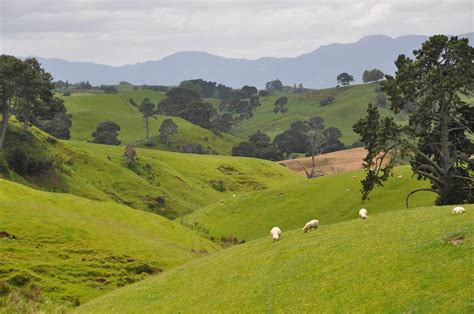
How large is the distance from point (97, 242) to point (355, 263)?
31.2 metres

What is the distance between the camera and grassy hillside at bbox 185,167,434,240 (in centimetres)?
7412

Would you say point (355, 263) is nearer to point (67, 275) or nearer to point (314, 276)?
point (314, 276)

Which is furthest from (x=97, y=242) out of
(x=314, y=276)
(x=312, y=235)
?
(x=314, y=276)

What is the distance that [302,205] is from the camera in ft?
281

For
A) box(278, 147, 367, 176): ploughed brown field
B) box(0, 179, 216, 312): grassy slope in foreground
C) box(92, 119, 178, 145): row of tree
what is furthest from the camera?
box(92, 119, 178, 145): row of tree

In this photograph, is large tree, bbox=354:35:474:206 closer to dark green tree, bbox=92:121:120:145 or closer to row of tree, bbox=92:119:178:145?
dark green tree, bbox=92:121:120:145

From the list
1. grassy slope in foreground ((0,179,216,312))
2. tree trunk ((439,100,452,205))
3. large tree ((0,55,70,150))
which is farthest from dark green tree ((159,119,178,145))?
tree trunk ((439,100,452,205))

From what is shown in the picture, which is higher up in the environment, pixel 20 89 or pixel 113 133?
pixel 20 89

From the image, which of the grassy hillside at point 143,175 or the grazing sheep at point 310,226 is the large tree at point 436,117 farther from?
the grassy hillside at point 143,175

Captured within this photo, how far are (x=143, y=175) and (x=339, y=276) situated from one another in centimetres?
9207

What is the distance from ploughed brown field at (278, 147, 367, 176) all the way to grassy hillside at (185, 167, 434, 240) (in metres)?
49.2

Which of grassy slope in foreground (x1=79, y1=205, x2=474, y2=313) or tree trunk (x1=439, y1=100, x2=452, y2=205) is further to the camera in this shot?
tree trunk (x1=439, y1=100, x2=452, y2=205)

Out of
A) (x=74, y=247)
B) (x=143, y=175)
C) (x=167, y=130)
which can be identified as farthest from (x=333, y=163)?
(x=74, y=247)

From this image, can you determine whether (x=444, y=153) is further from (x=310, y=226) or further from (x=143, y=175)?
(x=143, y=175)
